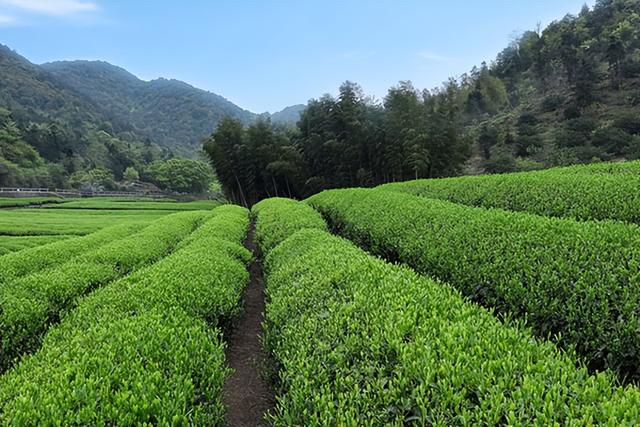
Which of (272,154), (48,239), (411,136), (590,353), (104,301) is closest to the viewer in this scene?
(590,353)

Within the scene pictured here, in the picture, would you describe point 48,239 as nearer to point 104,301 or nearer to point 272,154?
point 104,301

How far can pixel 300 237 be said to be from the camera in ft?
29.2

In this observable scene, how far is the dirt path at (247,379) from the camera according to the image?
16.3ft

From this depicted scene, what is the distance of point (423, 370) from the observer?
8.68 feet

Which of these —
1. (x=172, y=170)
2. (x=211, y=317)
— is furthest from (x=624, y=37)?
(x=172, y=170)

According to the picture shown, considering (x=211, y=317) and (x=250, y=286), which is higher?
(x=211, y=317)

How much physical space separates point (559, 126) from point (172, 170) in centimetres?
6751

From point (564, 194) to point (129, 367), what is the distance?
9.10 metres

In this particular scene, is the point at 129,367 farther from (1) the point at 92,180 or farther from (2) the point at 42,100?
(2) the point at 42,100

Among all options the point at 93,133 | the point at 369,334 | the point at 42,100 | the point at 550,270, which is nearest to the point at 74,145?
the point at 93,133

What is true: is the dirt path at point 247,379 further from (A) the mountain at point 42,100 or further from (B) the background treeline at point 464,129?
(A) the mountain at point 42,100

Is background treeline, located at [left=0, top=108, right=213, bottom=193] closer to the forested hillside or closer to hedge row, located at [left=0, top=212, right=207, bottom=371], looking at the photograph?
the forested hillside

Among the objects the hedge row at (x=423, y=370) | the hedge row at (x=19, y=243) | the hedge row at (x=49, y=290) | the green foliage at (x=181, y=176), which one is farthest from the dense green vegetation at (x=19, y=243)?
the green foliage at (x=181, y=176)

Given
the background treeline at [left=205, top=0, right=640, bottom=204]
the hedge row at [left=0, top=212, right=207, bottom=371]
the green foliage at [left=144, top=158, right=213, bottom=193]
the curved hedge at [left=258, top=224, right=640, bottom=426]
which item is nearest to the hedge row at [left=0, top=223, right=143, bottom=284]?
the hedge row at [left=0, top=212, right=207, bottom=371]
